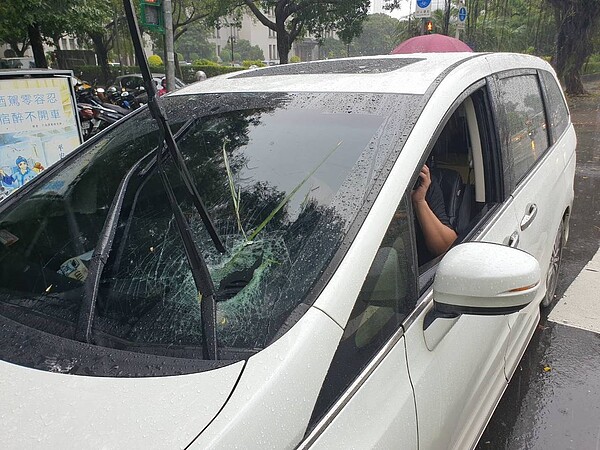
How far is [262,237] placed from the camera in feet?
4.74

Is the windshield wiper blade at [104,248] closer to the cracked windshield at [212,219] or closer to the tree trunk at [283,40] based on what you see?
the cracked windshield at [212,219]

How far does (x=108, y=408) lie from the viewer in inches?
39.1

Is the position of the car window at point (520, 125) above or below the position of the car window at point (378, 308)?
above

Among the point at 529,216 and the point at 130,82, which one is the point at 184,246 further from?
the point at 130,82

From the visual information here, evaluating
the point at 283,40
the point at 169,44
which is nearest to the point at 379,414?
the point at 169,44

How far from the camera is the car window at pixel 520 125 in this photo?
7.18 ft

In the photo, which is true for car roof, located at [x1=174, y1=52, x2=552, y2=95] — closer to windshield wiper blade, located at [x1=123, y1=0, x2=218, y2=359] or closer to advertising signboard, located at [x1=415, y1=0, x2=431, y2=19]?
windshield wiper blade, located at [x1=123, y1=0, x2=218, y2=359]

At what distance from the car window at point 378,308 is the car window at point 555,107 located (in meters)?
2.10

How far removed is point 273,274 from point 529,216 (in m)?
1.48

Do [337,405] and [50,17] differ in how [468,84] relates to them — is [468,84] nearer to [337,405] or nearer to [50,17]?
[337,405]

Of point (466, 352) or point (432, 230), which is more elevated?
point (432, 230)

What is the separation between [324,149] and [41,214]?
1073mm

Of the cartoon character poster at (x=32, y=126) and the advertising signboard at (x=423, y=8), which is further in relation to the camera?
the advertising signboard at (x=423, y=8)

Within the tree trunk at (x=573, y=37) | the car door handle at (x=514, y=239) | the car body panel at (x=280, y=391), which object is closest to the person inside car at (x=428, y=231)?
the car door handle at (x=514, y=239)
